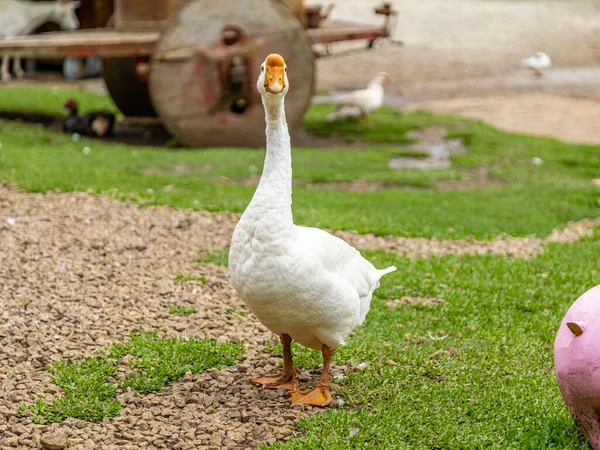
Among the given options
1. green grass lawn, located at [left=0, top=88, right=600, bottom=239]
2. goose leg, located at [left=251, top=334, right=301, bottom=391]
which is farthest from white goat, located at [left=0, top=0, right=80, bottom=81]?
goose leg, located at [left=251, top=334, right=301, bottom=391]

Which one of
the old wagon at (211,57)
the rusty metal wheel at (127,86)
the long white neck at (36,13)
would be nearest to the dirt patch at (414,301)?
the old wagon at (211,57)

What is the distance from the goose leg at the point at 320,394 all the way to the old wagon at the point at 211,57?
6853mm

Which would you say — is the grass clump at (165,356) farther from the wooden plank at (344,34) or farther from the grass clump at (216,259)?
the wooden plank at (344,34)

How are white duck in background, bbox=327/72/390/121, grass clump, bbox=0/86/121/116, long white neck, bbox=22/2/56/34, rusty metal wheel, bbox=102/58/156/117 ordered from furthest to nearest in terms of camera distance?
long white neck, bbox=22/2/56/34
grass clump, bbox=0/86/121/116
white duck in background, bbox=327/72/390/121
rusty metal wheel, bbox=102/58/156/117

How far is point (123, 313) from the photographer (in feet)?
15.8

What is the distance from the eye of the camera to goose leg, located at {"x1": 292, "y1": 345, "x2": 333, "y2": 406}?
3848mm

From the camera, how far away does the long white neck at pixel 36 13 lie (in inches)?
771

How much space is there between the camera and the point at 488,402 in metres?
3.96

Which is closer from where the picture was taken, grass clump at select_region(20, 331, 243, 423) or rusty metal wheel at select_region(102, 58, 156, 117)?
grass clump at select_region(20, 331, 243, 423)

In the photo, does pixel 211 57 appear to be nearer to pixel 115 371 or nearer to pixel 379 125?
pixel 379 125

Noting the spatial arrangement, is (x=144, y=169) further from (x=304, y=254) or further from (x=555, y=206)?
(x=304, y=254)

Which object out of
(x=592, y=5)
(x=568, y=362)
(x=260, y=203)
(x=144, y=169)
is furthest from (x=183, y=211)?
(x=592, y=5)

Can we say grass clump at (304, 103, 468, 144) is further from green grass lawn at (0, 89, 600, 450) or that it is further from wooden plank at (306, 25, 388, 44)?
wooden plank at (306, 25, 388, 44)

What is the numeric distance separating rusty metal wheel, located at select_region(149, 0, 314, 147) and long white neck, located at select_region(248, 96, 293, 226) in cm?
663
